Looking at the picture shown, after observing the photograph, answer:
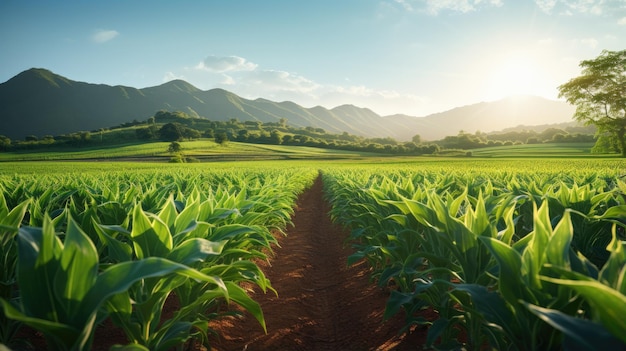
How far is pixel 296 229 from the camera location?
10.1 m

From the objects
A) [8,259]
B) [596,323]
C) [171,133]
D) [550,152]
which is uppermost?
[171,133]

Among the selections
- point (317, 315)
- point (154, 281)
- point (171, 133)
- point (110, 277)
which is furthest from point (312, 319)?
point (171, 133)

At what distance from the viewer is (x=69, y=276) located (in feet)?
4.71

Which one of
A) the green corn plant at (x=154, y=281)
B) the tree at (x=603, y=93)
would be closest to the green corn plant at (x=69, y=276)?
the green corn plant at (x=154, y=281)

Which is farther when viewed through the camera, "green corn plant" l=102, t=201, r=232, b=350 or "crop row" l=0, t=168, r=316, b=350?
"green corn plant" l=102, t=201, r=232, b=350

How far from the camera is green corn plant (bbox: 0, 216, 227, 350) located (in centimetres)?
141

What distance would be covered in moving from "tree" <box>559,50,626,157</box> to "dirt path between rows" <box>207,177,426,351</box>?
2036 inches

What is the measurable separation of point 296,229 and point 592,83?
2097 inches

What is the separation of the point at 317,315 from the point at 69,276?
344 cm

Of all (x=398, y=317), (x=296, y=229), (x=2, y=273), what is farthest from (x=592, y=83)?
(x=2, y=273)

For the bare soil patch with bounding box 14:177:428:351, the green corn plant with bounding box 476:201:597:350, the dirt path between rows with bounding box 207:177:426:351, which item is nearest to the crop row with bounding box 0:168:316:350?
the bare soil patch with bounding box 14:177:428:351

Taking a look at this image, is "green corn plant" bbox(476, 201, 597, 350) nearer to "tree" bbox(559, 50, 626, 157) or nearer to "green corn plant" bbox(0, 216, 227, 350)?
"green corn plant" bbox(0, 216, 227, 350)

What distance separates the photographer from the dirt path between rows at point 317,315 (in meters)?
3.57

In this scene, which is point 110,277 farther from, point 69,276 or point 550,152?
point 550,152
